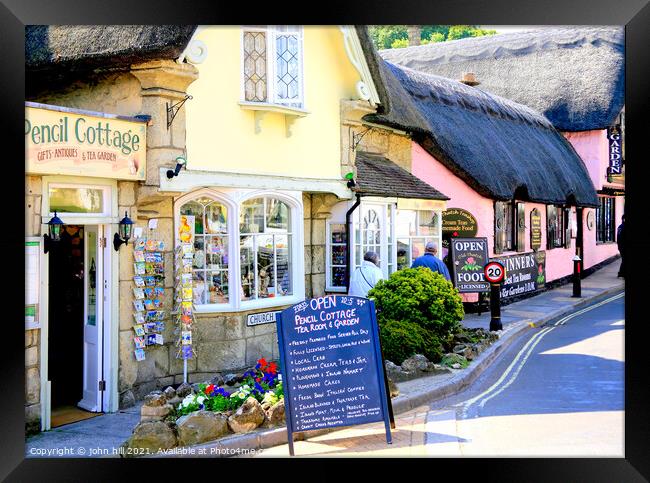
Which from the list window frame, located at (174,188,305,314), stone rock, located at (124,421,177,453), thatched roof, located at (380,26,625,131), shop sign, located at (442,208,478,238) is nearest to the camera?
stone rock, located at (124,421,177,453)

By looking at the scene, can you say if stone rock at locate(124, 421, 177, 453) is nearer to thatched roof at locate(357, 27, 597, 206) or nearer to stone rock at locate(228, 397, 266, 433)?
stone rock at locate(228, 397, 266, 433)

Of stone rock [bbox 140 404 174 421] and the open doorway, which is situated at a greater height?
the open doorway

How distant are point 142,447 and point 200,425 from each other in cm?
54

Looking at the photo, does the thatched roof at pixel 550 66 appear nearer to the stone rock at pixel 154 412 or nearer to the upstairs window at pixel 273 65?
the upstairs window at pixel 273 65

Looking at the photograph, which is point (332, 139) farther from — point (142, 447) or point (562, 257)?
point (562, 257)

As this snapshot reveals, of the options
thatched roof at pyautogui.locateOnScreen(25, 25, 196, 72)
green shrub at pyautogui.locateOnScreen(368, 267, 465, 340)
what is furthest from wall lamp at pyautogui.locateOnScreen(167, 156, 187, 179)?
green shrub at pyautogui.locateOnScreen(368, 267, 465, 340)

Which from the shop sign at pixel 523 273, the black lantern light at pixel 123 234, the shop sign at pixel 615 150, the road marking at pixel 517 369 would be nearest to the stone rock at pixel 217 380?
the black lantern light at pixel 123 234

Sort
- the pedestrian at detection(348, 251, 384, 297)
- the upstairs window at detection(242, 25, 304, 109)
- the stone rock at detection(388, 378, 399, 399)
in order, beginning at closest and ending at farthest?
the stone rock at detection(388, 378, 399, 399)
the upstairs window at detection(242, 25, 304, 109)
the pedestrian at detection(348, 251, 384, 297)

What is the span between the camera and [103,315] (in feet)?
29.3

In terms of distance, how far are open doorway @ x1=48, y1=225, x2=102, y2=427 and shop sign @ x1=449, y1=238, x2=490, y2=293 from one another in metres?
7.68

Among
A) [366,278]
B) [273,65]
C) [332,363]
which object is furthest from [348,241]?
[332,363]

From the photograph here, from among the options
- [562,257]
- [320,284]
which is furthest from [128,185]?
[562,257]

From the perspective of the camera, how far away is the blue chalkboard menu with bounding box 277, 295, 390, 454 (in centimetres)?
734

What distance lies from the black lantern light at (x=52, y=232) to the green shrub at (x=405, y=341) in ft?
13.7
